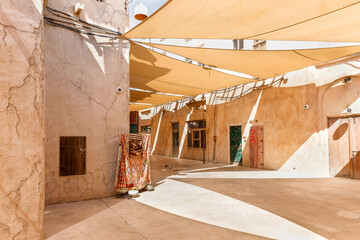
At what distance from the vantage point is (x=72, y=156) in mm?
4727

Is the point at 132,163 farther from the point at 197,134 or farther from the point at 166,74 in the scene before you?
the point at 197,134

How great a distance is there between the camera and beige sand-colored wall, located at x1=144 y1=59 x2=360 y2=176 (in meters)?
7.32

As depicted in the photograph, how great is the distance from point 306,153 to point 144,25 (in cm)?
670

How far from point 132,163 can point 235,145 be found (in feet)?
21.5

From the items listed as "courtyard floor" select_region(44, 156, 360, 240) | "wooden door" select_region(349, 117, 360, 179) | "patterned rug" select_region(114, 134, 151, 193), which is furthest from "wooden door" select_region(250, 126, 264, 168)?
"patterned rug" select_region(114, 134, 151, 193)

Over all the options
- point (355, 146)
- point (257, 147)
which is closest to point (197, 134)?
point (257, 147)

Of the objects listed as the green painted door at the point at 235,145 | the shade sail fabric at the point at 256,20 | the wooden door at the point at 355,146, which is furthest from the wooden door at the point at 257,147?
the shade sail fabric at the point at 256,20

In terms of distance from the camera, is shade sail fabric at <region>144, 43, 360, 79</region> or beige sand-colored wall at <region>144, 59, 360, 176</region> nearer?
shade sail fabric at <region>144, 43, 360, 79</region>

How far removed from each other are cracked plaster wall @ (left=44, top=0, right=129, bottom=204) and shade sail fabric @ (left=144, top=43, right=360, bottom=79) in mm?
1056

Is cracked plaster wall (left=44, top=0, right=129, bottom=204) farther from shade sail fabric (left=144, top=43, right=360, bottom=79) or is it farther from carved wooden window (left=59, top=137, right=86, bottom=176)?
shade sail fabric (left=144, top=43, right=360, bottom=79)

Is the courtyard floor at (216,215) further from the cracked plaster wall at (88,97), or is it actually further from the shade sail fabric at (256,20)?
the shade sail fabric at (256,20)

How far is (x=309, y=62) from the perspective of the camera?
6.90m

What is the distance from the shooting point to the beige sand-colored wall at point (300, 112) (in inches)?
288

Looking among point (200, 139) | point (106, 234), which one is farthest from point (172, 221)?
point (200, 139)
